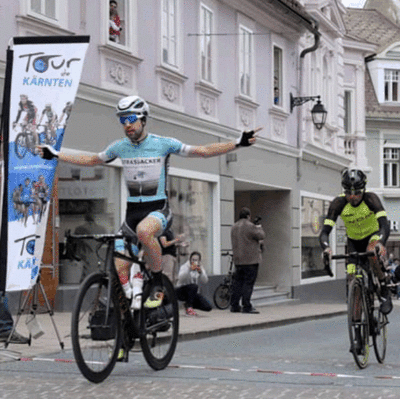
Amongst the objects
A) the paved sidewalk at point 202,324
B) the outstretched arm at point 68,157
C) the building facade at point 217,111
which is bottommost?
the paved sidewalk at point 202,324

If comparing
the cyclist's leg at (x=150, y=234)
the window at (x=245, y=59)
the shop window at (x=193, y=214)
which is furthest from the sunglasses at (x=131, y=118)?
the window at (x=245, y=59)

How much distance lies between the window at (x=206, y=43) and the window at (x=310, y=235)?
7377 millimetres

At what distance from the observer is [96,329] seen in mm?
7680

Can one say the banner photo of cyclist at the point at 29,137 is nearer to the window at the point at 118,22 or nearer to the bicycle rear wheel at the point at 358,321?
the bicycle rear wheel at the point at 358,321

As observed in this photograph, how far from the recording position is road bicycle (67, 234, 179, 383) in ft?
24.5

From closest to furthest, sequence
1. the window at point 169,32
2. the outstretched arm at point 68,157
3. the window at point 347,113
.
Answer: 1. the outstretched arm at point 68,157
2. the window at point 169,32
3. the window at point 347,113

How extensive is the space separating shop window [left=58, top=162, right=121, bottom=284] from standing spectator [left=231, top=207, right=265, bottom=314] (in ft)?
7.62

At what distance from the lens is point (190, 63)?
69.7 feet

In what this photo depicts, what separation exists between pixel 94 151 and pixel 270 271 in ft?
35.6

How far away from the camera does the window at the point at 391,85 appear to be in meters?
48.6

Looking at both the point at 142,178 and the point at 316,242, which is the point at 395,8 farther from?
the point at 142,178

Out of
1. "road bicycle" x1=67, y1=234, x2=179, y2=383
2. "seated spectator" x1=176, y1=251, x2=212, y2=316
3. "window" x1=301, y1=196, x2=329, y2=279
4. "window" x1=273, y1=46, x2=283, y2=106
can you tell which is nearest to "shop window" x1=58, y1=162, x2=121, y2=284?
"seated spectator" x1=176, y1=251, x2=212, y2=316

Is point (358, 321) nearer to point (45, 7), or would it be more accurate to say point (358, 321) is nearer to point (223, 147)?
point (223, 147)

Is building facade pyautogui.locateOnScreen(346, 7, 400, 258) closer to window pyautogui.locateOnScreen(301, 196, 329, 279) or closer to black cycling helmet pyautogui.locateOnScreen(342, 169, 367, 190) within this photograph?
window pyautogui.locateOnScreen(301, 196, 329, 279)
